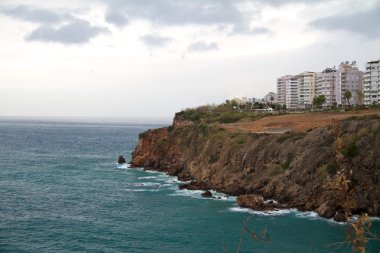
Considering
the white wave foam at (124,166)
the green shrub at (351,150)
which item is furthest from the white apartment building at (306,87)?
the green shrub at (351,150)

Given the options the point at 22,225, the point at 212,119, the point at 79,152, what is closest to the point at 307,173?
the point at 22,225

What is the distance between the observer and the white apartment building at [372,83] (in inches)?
5022

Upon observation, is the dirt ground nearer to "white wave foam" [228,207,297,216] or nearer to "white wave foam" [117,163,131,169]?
"white wave foam" [117,163,131,169]

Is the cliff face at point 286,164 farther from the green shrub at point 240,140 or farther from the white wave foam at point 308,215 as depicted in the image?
the white wave foam at point 308,215

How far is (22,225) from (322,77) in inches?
5544

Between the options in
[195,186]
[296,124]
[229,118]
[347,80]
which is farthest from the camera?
[347,80]

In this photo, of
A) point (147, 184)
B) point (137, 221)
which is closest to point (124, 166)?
point (147, 184)

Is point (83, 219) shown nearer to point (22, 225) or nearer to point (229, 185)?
point (22, 225)

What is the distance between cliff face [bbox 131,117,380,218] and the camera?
45703 millimetres

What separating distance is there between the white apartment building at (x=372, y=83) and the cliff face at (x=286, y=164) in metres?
70.7

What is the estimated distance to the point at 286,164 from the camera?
179ft

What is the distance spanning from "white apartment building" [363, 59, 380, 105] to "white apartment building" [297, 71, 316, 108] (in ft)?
137

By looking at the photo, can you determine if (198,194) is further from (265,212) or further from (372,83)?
(372,83)

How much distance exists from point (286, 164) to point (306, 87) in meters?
130
